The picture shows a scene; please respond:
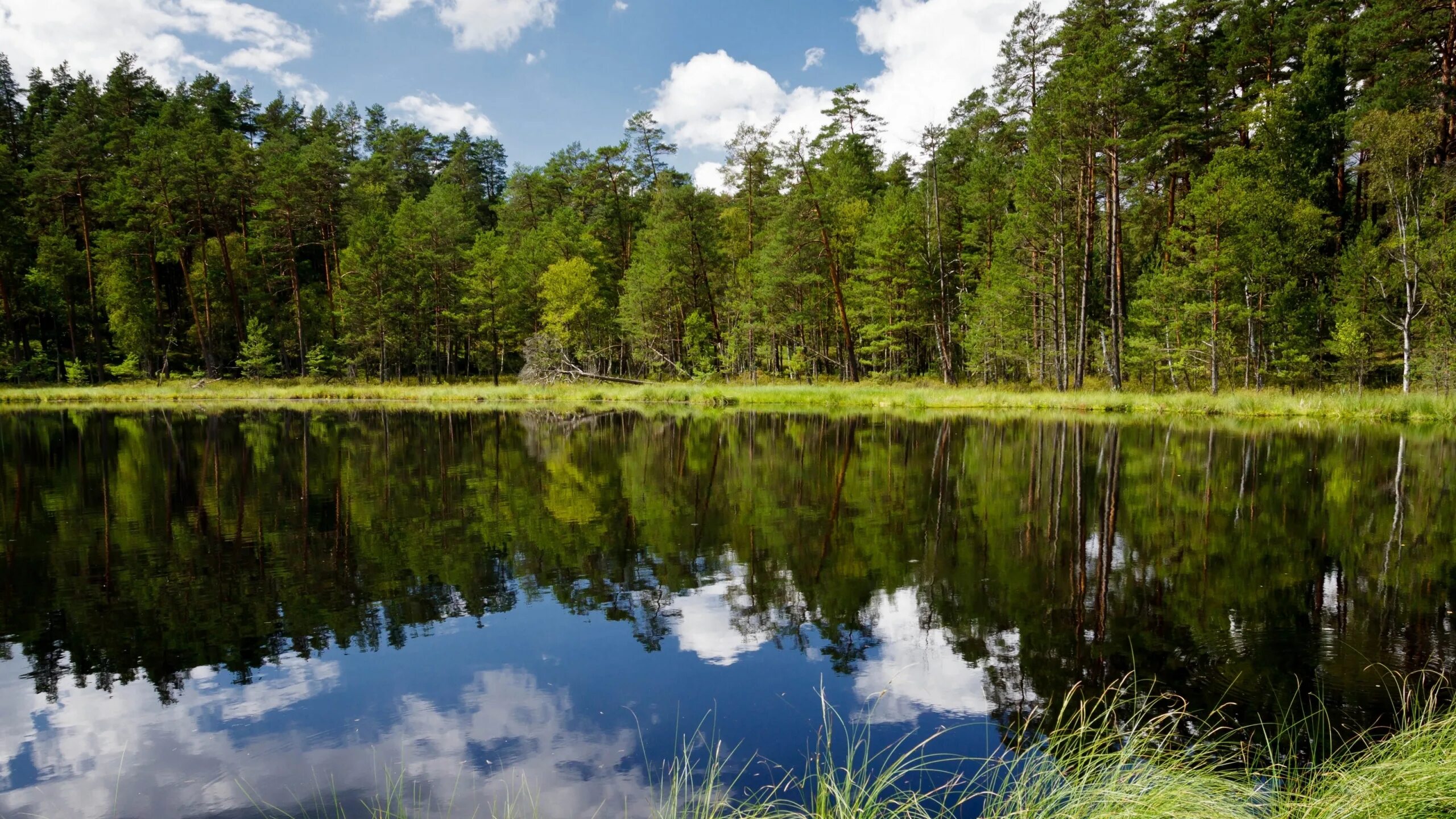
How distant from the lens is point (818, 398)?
1476 inches

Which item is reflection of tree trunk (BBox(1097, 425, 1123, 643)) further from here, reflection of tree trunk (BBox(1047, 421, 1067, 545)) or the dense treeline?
the dense treeline

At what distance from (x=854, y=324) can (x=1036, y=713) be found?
46.9m

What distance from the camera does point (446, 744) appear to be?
16.0ft

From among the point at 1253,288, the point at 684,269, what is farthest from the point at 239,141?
the point at 1253,288

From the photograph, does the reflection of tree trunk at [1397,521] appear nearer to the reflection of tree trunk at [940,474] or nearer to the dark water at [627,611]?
the dark water at [627,611]

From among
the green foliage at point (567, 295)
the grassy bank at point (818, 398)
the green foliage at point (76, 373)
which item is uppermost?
the green foliage at point (567, 295)

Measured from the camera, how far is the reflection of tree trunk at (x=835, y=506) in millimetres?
9359

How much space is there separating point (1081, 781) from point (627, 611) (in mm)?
4861

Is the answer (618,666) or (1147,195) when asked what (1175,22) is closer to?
(1147,195)

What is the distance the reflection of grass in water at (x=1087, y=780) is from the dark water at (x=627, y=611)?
236 mm

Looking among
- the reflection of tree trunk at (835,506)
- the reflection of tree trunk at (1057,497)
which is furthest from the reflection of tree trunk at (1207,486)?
the reflection of tree trunk at (835,506)

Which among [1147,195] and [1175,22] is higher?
[1175,22]

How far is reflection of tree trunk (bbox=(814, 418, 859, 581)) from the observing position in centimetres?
936

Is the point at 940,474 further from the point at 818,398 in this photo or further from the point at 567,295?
the point at 567,295
